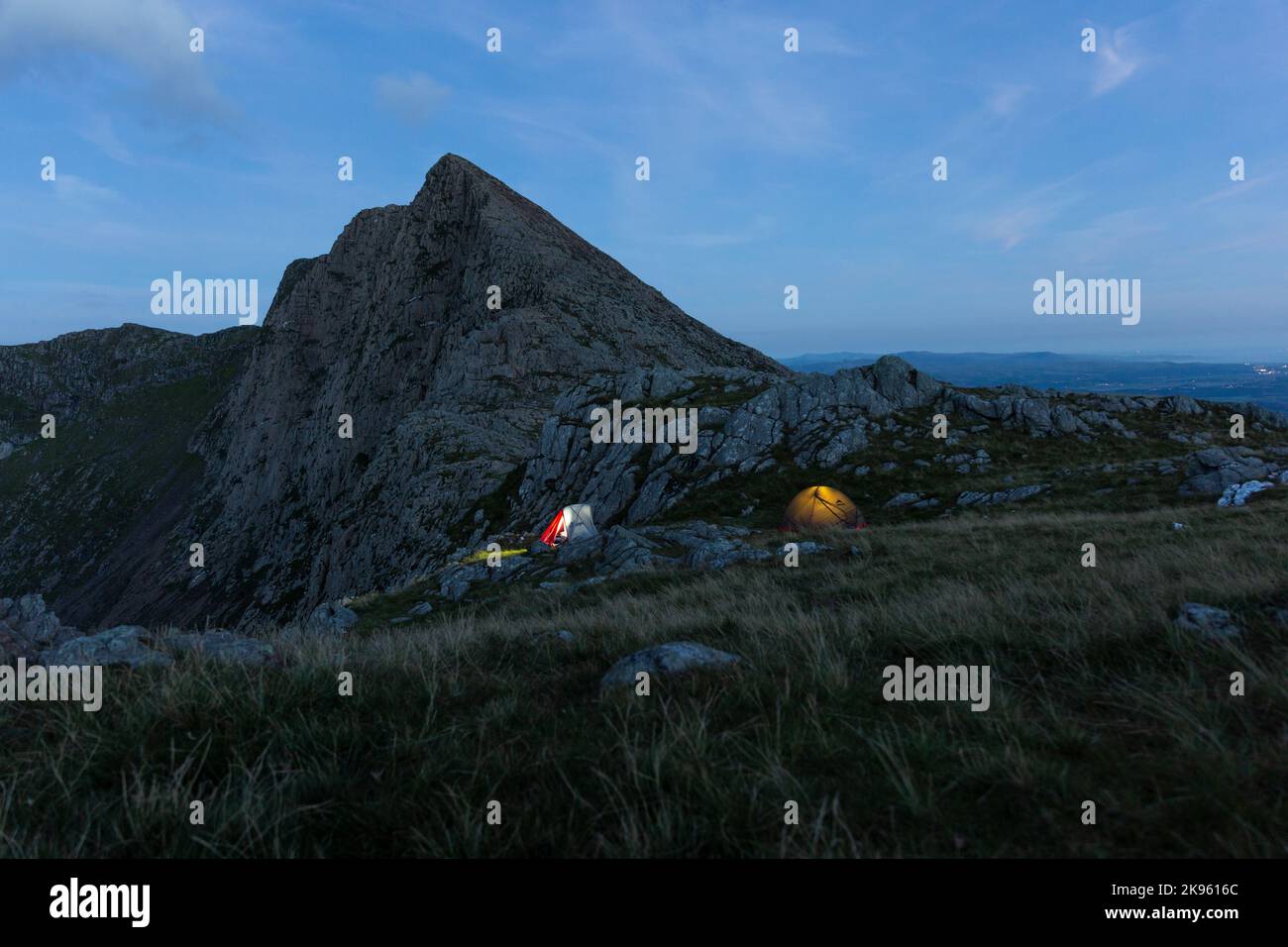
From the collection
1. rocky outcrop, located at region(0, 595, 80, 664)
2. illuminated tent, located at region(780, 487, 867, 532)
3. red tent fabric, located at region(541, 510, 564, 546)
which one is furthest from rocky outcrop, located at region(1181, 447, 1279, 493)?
rocky outcrop, located at region(0, 595, 80, 664)

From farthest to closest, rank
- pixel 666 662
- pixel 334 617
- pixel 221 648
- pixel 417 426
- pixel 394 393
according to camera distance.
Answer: pixel 394 393 → pixel 417 426 → pixel 334 617 → pixel 221 648 → pixel 666 662

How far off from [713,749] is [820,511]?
21502 millimetres

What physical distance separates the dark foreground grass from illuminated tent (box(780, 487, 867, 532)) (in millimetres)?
17511

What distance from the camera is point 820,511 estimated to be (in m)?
24.0

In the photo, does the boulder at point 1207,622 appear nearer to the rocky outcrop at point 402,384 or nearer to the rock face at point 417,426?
the rock face at point 417,426

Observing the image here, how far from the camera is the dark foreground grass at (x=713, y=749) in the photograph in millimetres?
2801

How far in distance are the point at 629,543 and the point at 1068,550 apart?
1113 cm

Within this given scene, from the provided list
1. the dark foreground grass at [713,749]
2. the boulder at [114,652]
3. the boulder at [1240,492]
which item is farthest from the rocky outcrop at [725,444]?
the dark foreground grass at [713,749]

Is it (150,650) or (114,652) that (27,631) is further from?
(150,650)

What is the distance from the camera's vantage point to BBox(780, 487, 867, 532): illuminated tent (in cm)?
2377

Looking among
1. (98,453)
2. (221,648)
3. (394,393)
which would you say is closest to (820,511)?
(221,648)

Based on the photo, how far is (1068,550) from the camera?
11.7 metres
